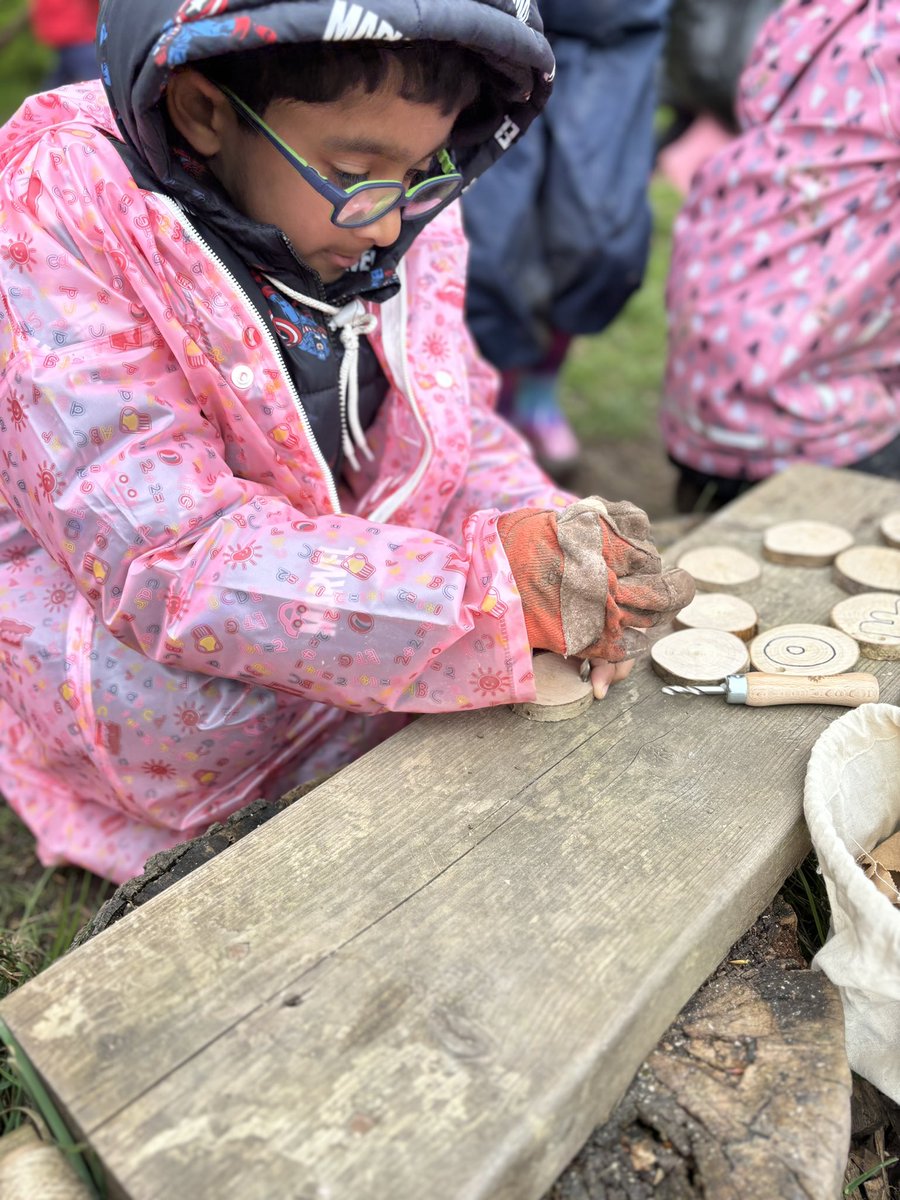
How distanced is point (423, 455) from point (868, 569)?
837 mm

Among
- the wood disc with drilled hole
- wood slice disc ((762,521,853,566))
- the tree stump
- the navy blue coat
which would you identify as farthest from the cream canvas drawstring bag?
the navy blue coat

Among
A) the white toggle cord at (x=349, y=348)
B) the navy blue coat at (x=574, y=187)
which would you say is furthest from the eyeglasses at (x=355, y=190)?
the navy blue coat at (x=574, y=187)

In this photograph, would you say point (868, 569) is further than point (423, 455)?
Yes

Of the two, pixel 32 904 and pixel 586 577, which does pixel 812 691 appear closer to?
pixel 586 577

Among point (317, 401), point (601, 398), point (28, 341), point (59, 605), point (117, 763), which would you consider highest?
point (28, 341)

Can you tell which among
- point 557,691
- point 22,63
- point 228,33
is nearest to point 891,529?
point 557,691

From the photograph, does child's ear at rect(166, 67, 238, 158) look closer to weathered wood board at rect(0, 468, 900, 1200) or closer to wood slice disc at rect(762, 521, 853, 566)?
weathered wood board at rect(0, 468, 900, 1200)

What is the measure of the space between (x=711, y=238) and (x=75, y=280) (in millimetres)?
1729

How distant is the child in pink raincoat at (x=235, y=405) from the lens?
1424mm

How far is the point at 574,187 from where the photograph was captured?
3197 millimetres

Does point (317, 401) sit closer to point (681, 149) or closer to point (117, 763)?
point (117, 763)

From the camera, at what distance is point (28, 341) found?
1.43 m

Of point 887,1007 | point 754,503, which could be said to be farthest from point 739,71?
point 887,1007

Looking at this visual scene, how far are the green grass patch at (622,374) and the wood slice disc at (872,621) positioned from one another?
242 centimetres
